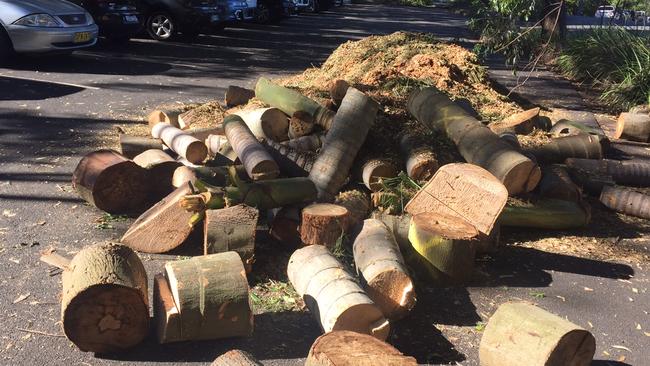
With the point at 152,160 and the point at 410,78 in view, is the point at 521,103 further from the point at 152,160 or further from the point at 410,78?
the point at 152,160

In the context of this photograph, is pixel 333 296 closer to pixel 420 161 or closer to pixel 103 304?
pixel 103 304

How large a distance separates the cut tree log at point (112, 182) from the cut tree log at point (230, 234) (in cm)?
124

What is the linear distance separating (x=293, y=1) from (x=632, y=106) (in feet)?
65.8

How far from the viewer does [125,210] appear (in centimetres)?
542

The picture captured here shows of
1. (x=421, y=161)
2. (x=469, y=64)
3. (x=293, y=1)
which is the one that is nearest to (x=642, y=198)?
(x=421, y=161)

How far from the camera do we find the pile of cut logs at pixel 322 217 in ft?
11.3

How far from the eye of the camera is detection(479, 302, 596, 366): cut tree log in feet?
10.8

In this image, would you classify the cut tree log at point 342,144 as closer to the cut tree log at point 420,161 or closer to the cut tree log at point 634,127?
the cut tree log at point 420,161

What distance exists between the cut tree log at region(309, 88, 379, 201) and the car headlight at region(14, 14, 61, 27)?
7.76 metres

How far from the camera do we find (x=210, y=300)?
3568 mm

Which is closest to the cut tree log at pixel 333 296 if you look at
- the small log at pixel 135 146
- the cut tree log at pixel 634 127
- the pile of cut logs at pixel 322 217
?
the pile of cut logs at pixel 322 217

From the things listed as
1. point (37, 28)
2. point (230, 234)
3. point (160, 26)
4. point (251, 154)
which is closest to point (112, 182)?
point (251, 154)

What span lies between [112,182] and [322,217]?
190cm

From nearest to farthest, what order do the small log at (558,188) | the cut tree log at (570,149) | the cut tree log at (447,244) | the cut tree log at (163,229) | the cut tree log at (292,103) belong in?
the cut tree log at (447,244)
the cut tree log at (163,229)
the small log at (558,188)
the cut tree log at (292,103)
the cut tree log at (570,149)
